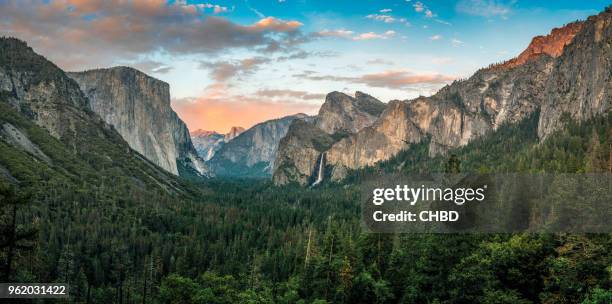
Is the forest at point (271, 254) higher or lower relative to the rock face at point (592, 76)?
lower

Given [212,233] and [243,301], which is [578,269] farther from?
[212,233]

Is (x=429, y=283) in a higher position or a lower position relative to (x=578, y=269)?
lower

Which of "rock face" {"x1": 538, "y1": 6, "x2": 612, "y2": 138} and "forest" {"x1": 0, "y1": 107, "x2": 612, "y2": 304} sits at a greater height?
"rock face" {"x1": 538, "y1": 6, "x2": 612, "y2": 138}

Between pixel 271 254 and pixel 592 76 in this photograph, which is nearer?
pixel 271 254

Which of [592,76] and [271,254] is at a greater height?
[592,76]

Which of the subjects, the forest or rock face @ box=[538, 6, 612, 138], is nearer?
the forest

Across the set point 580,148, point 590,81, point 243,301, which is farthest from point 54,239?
point 590,81

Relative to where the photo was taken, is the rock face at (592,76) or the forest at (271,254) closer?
the forest at (271,254)

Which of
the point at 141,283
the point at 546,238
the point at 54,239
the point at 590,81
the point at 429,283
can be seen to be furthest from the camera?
the point at 590,81
